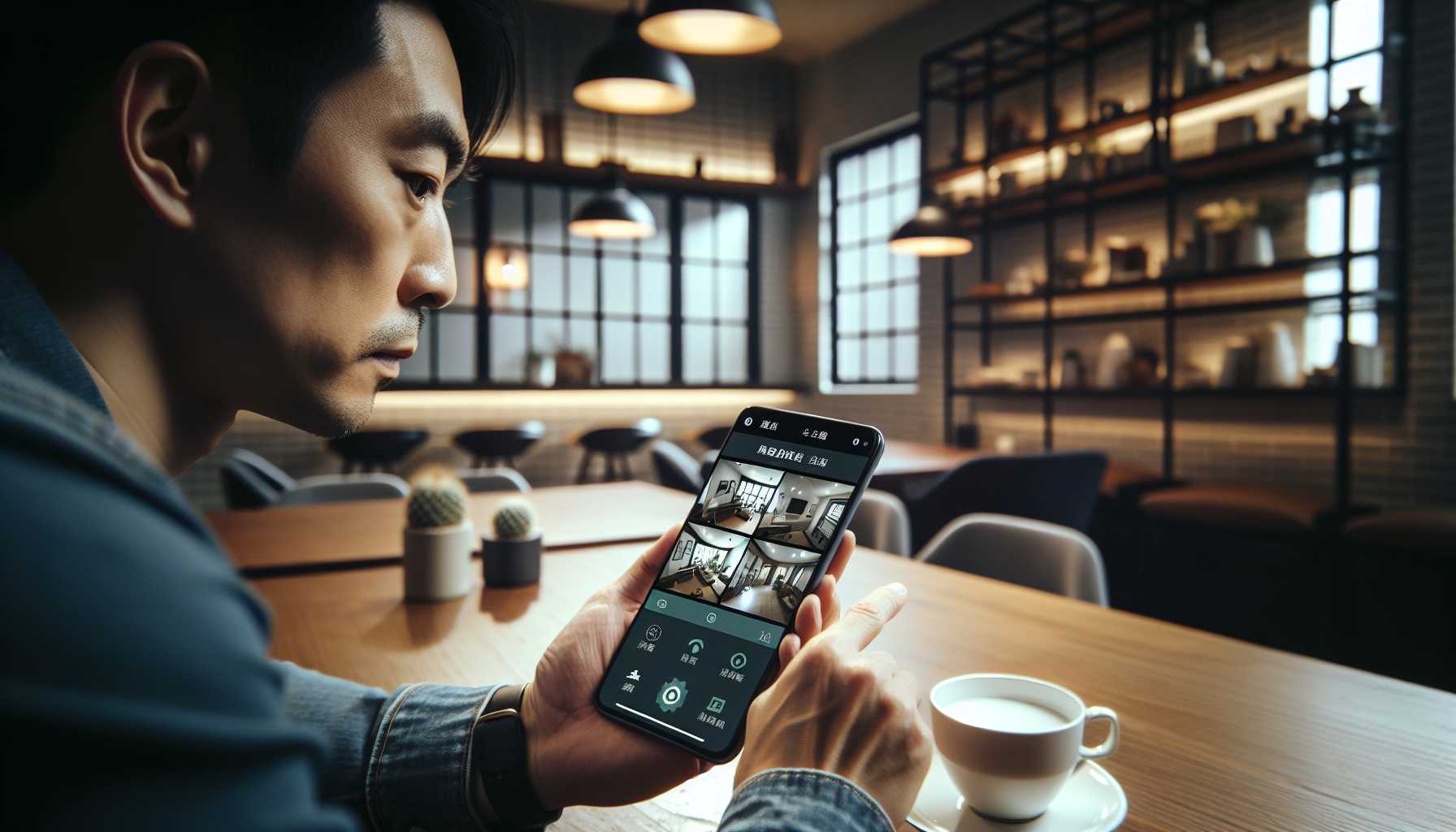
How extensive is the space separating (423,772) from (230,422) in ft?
1.10

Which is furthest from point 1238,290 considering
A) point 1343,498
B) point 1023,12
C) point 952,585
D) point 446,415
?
point 446,415

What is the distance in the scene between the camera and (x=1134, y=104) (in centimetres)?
496

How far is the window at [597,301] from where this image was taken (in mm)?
6816

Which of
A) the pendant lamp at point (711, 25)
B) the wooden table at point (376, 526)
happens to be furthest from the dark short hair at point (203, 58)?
the pendant lamp at point (711, 25)

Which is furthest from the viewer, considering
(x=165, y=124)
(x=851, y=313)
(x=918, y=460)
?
(x=851, y=313)

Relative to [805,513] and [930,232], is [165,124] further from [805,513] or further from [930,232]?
[930,232]

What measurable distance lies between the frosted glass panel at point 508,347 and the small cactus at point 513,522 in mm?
5685

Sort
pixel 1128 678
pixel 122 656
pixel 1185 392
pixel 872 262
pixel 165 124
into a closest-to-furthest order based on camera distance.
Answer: pixel 122 656, pixel 165 124, pixel 1128 678, pixel 1185 392, pixel 872 262

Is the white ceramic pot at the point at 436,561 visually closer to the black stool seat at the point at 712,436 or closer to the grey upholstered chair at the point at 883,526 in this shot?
the grey upholstered chair at the point at 883,526

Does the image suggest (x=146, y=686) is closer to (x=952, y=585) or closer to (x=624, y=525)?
(x=952, y=585)

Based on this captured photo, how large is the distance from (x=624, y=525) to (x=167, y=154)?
150 cm

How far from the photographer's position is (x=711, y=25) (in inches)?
114

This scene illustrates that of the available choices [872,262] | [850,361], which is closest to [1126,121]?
[872,262]

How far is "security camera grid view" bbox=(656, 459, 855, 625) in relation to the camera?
28.6 inches
